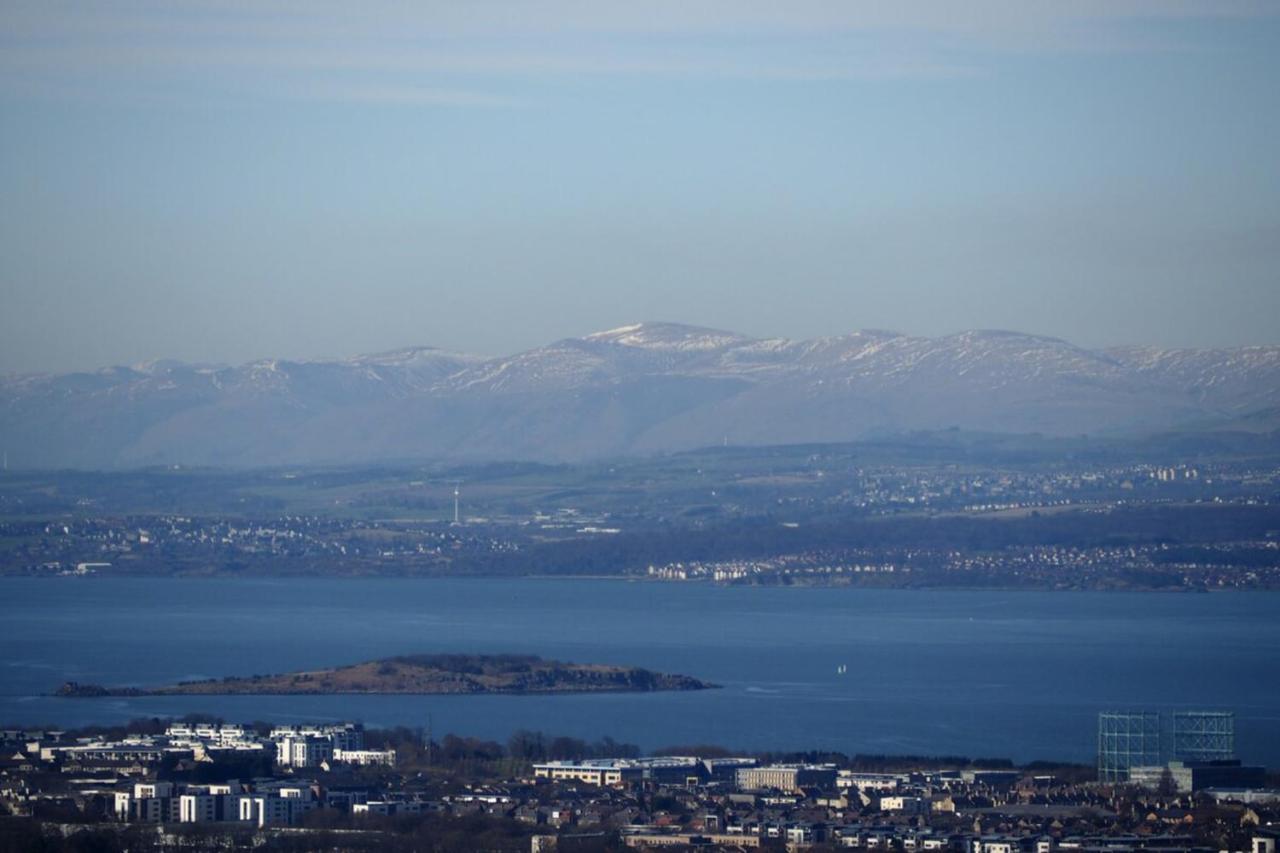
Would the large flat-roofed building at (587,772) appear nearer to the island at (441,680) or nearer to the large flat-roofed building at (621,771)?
the large flat-roofed building at (621,771)

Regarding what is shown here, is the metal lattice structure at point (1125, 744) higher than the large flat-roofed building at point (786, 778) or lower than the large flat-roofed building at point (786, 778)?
higher

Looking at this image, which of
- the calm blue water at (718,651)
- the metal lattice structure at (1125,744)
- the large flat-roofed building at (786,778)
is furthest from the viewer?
the calm blue water at (718,651)

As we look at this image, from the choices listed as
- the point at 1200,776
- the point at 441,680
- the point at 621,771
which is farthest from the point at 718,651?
the point at 1200,776

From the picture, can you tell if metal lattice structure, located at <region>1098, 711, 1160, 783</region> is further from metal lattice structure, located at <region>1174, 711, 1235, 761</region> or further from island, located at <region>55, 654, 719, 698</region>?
island, located at <region>55, 654, 719, 698</region>

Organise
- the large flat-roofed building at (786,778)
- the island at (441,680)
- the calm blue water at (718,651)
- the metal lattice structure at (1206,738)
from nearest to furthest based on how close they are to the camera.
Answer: the large flat-roofed building at (786,778) < the metal lattice structure at (1206,738) < the calm blue water at (718,651) < the island at (441,680)

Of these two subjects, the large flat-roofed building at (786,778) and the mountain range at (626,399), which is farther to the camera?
the mountain range at (626,399)

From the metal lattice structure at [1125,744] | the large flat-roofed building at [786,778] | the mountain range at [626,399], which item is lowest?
the large flat-roofed building at [786,778]

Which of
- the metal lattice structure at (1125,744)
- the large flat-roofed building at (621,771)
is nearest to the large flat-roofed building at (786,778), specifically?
the large flat-roofed building at (621,771)
